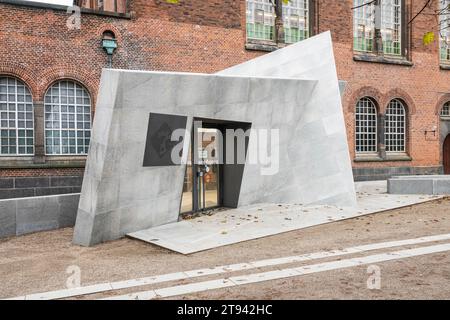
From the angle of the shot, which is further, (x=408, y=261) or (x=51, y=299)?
(x=408, y=261)

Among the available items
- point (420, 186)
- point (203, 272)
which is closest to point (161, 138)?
point (203, 272)

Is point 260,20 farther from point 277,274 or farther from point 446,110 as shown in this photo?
point 277,274

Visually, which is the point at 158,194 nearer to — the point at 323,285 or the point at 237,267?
the point at 237,267

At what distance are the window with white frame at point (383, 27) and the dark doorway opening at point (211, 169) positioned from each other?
12.7 m

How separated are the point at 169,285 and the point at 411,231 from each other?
5587 millimetres

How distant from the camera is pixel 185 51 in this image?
17297 millimetres

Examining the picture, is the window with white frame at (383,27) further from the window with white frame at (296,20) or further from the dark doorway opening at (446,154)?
the dark doorway opening at (446,154)

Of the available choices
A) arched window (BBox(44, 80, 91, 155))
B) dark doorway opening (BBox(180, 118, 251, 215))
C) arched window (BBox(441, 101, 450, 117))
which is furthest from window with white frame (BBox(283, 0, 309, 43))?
arched window (BBox(44, 80, 91, 155))

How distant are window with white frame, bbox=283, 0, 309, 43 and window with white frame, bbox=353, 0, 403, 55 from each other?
277 centimetres

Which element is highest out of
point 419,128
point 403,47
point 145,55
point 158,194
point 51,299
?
point 403,47

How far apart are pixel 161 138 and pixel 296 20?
1330 centimetres

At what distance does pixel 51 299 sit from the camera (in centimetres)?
529

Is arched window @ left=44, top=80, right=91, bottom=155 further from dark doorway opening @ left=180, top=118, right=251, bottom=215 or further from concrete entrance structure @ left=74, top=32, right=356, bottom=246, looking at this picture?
dark doorway opening @ left=180, top=118, right=251, bottom=215
